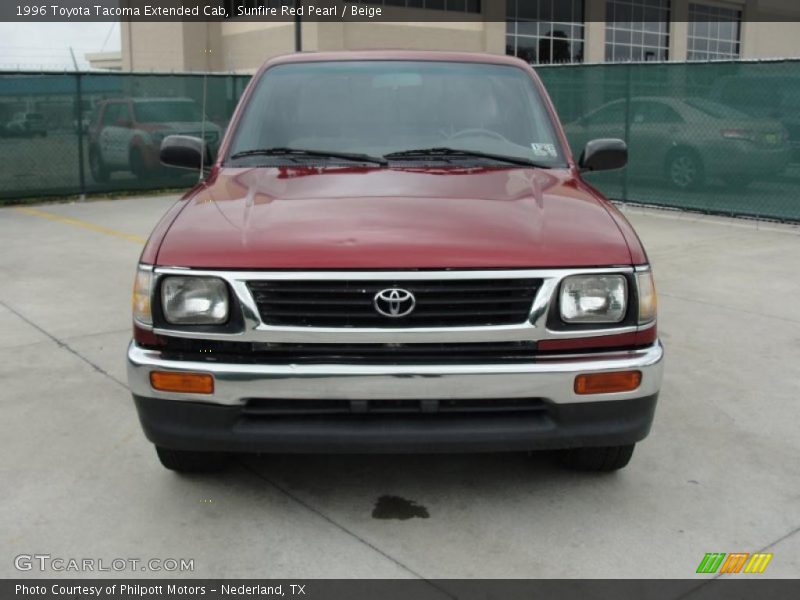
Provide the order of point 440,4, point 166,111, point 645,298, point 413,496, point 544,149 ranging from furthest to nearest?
1. point 440,4
2. point 166,111
3. point 544,149
4. point 413,496
5. point 645,298

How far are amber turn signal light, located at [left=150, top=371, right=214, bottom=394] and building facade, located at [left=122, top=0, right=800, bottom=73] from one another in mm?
20975

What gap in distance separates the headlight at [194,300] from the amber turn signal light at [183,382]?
0.19 metres

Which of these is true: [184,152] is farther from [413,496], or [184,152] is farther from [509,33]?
[509,33]

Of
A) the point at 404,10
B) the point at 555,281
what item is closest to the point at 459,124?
the point at 555,281

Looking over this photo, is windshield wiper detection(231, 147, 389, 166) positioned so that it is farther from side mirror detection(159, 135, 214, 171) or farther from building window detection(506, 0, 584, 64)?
building window detection(506, 0, 584, 64)

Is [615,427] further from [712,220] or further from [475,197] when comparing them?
[712,220]

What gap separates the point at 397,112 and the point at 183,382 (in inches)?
78.8

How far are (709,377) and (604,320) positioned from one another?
2.29 meters

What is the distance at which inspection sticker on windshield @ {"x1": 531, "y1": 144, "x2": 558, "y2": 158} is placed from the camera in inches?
179

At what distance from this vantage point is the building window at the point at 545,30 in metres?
29.7

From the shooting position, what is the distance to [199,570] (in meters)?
3.20

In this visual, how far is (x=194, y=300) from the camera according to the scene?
3305 millimetres
